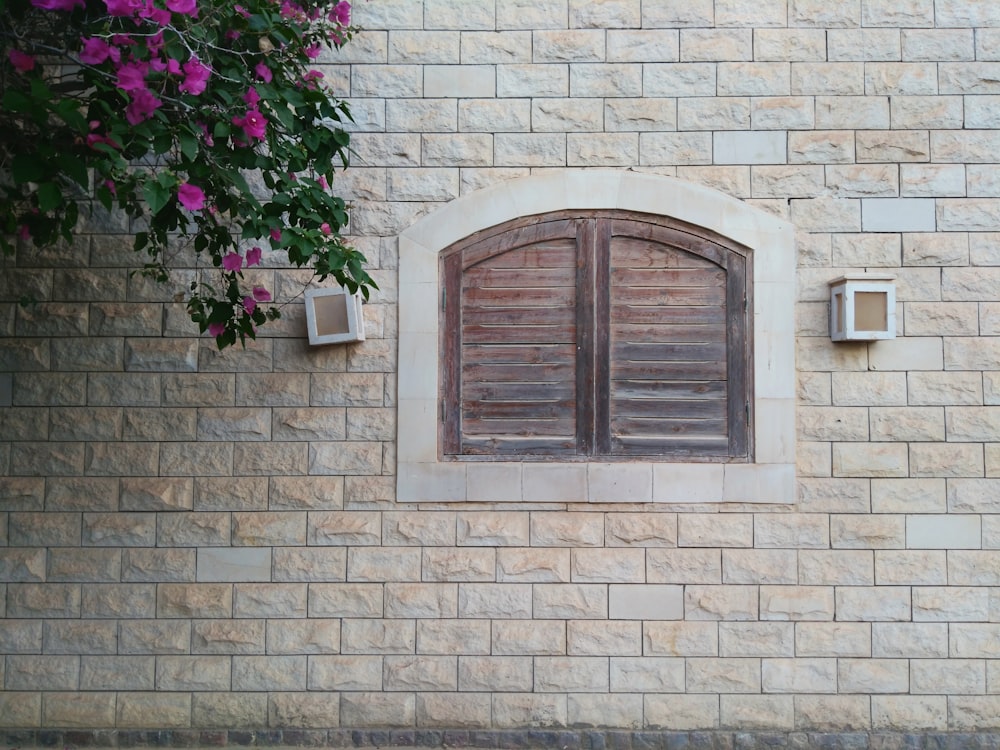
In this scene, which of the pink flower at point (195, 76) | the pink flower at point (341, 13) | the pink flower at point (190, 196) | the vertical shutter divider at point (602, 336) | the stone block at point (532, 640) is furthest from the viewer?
the vertical shutter divider at point (602, 336)

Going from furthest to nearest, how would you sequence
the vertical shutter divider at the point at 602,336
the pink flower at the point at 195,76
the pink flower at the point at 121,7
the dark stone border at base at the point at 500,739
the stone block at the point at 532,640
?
the vertical shutter divider at the point at 602,336 → the stone block at the point at 532,640 → the dark stone border at base at the point at 500,739 → the pink flower at the point at 195,76 → the pink flower at the point at 121,7

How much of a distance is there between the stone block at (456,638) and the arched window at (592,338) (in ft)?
3.44

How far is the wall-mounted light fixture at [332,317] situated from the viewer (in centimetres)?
541

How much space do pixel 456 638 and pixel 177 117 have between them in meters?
3.35

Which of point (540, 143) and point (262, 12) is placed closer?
Result: point (262, 12)

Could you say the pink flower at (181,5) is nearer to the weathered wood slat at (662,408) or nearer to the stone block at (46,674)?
the weathered wood slat at (662,408)

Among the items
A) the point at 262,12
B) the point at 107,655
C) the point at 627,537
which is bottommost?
the point at 107,655

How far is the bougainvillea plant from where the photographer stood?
387 cm

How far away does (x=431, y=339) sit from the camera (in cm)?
556

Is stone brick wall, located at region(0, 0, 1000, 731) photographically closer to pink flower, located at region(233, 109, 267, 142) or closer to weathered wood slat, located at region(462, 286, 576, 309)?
weathered wood slat, located at region(462, 286, 576, 309)

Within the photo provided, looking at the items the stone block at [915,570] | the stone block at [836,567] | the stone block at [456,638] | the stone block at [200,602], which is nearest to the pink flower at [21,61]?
the stone block at [200,602]

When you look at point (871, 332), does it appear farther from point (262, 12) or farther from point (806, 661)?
point (262, 12)

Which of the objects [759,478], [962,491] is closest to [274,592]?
[759,478]

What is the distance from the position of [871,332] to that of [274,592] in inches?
156
